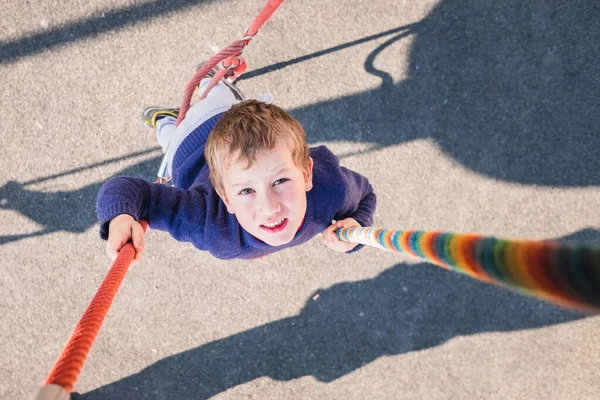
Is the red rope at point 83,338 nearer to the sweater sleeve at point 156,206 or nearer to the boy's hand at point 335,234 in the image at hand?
the sweater sleeve at point 156,206

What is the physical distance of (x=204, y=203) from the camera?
1.19m

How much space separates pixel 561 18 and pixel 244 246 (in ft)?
5.18

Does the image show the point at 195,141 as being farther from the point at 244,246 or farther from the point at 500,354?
the point at 500,354

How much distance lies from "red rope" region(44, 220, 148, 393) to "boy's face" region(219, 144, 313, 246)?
315mm

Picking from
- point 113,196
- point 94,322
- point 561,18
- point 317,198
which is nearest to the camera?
point 94,322

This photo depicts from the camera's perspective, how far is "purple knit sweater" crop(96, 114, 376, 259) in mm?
1016

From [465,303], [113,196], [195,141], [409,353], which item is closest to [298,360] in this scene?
[409,353]

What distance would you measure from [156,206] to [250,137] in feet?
1.01

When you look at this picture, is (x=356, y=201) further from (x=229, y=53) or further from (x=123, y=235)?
(x=123, y=235)

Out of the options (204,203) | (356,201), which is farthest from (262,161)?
(356,201)

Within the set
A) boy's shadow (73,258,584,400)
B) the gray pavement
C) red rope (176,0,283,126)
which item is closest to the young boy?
red rope (176,0,283,126)

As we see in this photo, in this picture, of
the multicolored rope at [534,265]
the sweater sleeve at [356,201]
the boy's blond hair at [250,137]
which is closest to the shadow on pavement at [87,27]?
the boy's blond hair at [250,137]

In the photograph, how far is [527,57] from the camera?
5.76ft

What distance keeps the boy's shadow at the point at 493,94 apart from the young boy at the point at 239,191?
1.55 ft
